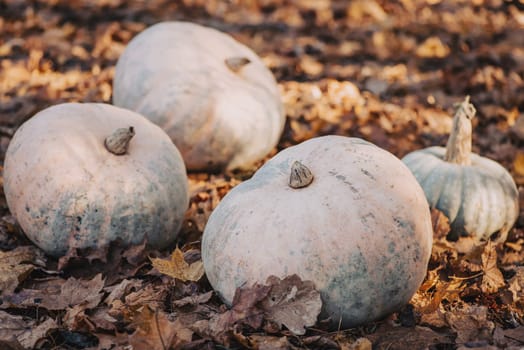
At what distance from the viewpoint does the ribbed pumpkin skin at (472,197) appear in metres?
3.86

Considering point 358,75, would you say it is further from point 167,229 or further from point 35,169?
point 35,169

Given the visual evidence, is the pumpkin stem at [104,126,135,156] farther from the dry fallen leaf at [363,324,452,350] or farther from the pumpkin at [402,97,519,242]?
the pumpkin at [402,97,519,242]

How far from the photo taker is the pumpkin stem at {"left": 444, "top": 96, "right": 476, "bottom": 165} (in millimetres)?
3898

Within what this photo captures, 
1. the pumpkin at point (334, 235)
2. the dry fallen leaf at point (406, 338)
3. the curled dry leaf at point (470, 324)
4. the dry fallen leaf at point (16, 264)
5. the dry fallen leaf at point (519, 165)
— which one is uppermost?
the pumpkin at point (334, 235)

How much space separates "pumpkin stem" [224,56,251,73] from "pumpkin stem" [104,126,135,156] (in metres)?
1.46

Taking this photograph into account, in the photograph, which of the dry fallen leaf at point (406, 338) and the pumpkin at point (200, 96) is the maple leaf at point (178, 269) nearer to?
the dry fallen leaf at point (406, 338)

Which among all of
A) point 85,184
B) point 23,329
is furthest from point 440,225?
point 23,329

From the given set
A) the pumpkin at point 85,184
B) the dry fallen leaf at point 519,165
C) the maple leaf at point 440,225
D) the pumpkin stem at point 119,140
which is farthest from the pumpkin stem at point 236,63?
the dry fallen leaf at point 519,165

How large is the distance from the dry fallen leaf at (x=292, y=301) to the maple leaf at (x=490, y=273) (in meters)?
1.02

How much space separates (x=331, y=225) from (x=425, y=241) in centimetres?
46

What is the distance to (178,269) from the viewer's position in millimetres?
3111

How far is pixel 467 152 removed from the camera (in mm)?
3980

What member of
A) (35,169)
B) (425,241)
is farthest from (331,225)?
(35,169)

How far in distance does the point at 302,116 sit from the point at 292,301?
3.00 meters
